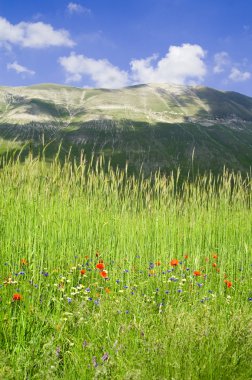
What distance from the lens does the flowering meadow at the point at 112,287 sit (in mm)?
2469

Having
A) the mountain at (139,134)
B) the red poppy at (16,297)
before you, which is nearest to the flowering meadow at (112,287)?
the red poppy at (16,297)

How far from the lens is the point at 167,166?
367 feet

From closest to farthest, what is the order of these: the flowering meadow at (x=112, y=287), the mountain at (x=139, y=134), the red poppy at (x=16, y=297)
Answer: the flowering meadow at (x=112, y=287) < the red poppy at (x=16, y=297) < the mountain at (x=139, y=134)

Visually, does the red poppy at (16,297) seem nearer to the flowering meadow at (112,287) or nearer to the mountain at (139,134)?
the flowering meadow at (112,287)

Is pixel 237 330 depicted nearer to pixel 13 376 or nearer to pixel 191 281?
pixel 13 376

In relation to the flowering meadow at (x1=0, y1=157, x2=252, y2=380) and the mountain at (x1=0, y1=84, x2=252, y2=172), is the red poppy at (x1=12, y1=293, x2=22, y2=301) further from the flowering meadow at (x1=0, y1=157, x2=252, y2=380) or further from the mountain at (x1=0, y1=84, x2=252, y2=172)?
the mountain at (x1=0, y1=84, x2=252, y2=172)

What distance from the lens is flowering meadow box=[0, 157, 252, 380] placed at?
2.47 m

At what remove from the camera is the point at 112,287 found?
4363 mm

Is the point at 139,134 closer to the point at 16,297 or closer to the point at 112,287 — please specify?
the point at 112,287

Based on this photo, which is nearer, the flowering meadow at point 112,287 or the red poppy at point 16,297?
the flowering meadow at point 112,287

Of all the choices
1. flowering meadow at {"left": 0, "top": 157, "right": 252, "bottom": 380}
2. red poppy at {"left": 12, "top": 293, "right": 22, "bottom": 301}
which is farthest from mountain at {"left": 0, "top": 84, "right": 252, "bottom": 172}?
red poppy at {"left": 12, "top": 293, "right": 22, "bottom": 301}

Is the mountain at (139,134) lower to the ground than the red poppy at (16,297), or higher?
higher

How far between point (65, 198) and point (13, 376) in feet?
10.5

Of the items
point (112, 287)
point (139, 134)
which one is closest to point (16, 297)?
point (112, 287)
